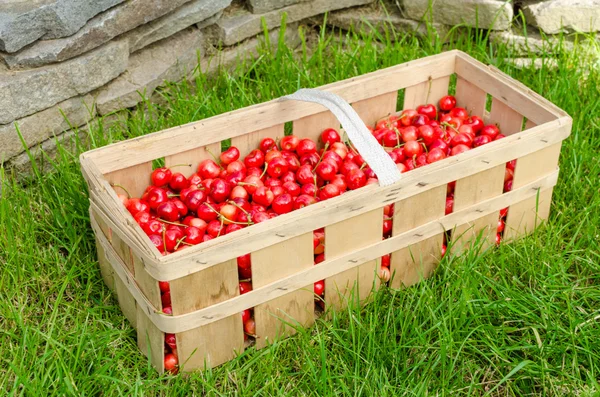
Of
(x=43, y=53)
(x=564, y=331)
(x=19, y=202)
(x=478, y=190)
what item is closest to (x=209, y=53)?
(x=43, y=53)

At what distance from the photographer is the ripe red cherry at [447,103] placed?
280 cm

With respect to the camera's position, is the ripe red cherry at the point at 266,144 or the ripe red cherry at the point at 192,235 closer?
the ripe red cherry at the point at 192,235

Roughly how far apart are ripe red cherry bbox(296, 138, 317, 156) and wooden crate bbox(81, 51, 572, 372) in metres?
0.08

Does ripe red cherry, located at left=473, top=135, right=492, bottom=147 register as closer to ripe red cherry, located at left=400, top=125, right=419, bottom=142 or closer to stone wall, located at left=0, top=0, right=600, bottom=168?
ripe red cherry, located at left=400, top=125, right=419, bottom=142

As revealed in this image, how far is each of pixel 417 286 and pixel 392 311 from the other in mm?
144

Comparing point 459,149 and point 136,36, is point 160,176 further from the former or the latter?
point 459,149

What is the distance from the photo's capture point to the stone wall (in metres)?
2.52

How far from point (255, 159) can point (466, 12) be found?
1.28 metres

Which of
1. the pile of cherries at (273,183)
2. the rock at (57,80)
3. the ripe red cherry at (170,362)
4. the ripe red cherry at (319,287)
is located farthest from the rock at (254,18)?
the ripe red cherry at (170,362)

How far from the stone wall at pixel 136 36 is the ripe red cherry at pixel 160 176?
1.60ft

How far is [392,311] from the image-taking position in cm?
221

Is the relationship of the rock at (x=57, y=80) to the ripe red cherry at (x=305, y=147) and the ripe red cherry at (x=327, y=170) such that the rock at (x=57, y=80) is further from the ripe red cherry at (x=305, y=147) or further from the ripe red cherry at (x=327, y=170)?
the ripe red cherry at (x=327, y=170)

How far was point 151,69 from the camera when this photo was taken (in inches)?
115

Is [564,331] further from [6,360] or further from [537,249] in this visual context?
[6,360]
